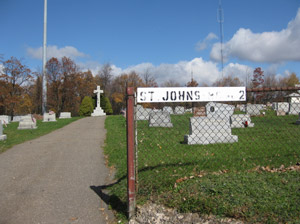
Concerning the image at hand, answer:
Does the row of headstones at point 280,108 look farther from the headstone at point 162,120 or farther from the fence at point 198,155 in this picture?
the fence at point 198,155

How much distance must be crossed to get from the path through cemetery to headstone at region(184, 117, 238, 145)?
287cm

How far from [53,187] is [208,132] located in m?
5.17

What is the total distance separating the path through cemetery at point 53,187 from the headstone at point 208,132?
287 centimetres

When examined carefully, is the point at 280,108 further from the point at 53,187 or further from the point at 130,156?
the point at 130,156

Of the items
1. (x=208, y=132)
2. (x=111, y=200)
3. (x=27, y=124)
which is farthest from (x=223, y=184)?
(x=27, y=124)

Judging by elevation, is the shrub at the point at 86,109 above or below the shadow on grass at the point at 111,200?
above

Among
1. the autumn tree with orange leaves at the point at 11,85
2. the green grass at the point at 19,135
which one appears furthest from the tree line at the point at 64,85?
the green grass at the point at 19,135

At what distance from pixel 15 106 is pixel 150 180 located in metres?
36.1

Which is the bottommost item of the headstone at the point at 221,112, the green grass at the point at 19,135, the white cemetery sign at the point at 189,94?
the green grass at the point at 19,135

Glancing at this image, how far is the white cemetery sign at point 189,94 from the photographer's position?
353 centimetres

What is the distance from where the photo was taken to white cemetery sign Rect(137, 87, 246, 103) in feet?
11.6

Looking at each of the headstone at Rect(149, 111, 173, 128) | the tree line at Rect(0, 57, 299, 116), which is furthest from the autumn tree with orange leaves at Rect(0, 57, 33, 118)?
the headstone at Rect(149, 111, 173, 128)

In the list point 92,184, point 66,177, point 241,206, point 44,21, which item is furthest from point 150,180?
point 44,21

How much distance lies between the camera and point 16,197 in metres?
4.11
